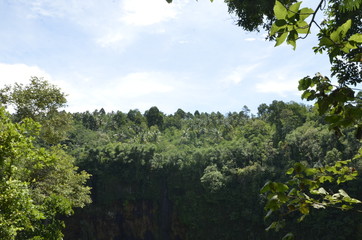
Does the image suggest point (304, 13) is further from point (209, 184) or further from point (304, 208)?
point (209, 184)

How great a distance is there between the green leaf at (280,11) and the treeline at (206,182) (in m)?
21.8

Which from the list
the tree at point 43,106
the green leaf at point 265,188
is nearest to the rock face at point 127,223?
the tree at point 43,106

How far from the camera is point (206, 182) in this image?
25.7 metres

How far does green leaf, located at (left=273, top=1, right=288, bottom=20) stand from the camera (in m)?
0.88

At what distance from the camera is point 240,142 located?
29.2 metres

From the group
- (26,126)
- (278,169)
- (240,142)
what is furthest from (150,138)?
(26,126)

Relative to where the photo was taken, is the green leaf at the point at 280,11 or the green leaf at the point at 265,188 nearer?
the green leaf at the point at 280,11

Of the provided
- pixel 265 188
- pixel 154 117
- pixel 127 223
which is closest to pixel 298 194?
pixel 265 188

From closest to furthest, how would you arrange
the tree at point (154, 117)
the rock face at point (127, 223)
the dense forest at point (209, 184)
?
the dense forest at point (209, 184), the rock face at point (127, 223), the tree at point (154, 117)

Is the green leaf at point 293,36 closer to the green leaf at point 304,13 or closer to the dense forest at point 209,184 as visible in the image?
the green leaf at point 304,13

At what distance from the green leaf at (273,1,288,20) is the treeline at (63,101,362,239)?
2185cm

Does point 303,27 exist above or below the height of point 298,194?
above

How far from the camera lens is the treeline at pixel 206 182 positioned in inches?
914

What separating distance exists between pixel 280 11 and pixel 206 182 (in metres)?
25.4
